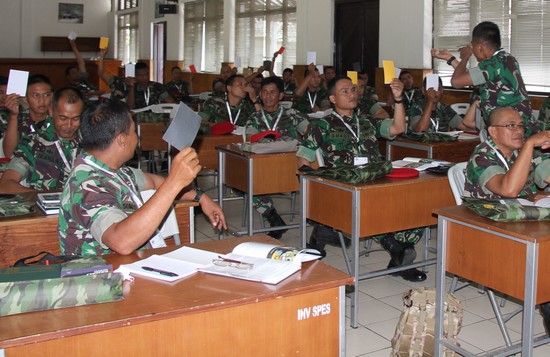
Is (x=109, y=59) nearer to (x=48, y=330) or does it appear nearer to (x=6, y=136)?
(x=6, y=136)

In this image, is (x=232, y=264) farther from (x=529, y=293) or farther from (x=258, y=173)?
(x=258, y=173)

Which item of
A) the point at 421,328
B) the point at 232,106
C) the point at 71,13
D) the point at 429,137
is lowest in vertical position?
the point at 421,328

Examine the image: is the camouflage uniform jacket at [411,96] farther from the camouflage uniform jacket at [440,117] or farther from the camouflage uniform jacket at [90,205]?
the camouflage uniform jacket at [90,205]

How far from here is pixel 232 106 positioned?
634cm

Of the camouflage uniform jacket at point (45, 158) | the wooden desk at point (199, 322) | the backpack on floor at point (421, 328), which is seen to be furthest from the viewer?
the camouflage uniform jacket at point (45, 158)

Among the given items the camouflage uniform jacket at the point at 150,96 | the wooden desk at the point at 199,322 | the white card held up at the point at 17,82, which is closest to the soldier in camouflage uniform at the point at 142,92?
the camouflage uniform jacket at the point at 150,96

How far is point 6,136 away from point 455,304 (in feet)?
8.99

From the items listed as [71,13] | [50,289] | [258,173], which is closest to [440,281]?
[50,289]

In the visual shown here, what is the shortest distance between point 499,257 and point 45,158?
7.78 ft

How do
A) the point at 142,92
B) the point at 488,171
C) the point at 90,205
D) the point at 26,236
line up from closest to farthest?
1. the point at 90,205
2. the point at 26,236
3. the point at 488,171
4. the point at 142,92

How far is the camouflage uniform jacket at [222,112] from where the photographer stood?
6.33 metres

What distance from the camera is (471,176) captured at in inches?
125

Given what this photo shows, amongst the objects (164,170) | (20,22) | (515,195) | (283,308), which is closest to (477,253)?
(515,195)

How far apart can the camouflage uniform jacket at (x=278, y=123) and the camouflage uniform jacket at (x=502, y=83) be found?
5.55 feet
